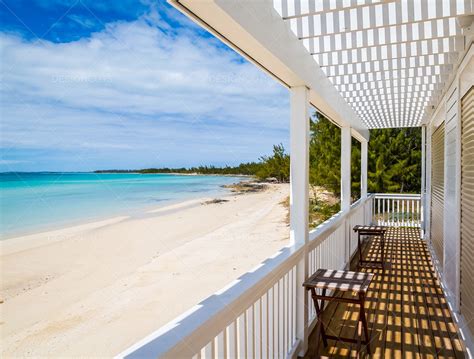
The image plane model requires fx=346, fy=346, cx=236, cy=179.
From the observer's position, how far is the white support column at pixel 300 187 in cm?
277

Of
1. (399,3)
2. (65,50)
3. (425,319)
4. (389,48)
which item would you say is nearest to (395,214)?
(425,319)

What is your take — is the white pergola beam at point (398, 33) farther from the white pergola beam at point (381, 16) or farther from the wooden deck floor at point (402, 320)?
the wooden deck floor at point (402, 320)

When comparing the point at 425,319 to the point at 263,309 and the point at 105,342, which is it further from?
the point at 105,342

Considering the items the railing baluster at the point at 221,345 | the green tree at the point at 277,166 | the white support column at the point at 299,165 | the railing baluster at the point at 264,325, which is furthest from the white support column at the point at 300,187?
the green tree at the point at 277,166

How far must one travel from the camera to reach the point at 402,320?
10.9 ft

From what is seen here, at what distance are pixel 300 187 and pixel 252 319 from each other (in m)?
1.24

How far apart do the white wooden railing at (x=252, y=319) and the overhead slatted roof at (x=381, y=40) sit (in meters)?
1.57

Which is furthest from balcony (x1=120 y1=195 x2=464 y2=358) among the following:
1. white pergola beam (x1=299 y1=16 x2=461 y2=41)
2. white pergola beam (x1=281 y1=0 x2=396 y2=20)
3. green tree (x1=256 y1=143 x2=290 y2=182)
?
green tree (x1=256 y1=143 x2=290 y2=182)

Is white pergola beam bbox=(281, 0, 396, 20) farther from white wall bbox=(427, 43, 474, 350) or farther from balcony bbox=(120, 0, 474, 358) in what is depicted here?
white wall bbox=(427, 43, 474, 350)

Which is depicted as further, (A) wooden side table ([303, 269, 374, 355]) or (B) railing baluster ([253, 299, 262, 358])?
(A) wooden side table ([303, 269, 374, 355])

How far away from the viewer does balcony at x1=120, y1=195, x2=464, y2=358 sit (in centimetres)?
132

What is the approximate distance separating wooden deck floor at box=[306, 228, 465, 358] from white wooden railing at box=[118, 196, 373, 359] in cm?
33

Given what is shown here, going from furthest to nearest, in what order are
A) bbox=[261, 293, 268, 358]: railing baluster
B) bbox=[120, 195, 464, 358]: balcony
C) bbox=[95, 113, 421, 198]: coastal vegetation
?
bbox=[95, 113, 421, 198]: coastal vegetation → bbox=[261, 293, 268, 358]: railing baluster → bbox=[120, 195, 464, 358]: balcony

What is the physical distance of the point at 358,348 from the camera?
2594 millimetres
